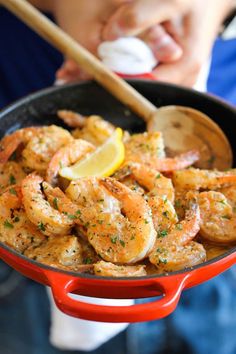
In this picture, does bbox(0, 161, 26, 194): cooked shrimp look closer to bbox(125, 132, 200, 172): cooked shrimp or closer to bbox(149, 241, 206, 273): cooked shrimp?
bbox(125, 132, 200, 172): cooked shrimp

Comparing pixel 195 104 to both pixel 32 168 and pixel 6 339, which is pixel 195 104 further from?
pixel 6 339

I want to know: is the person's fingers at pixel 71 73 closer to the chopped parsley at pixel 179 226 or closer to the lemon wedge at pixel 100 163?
the lemon wedge at pixel 100 163

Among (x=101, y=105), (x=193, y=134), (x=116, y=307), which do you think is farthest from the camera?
(x=101, y=105)

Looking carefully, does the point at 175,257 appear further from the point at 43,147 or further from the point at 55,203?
the point at 43,147

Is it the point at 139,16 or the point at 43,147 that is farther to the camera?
the point at 139,16

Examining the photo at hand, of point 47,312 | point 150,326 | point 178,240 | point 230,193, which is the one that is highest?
point 178,240

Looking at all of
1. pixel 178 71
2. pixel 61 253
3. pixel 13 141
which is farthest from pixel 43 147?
pixel 178 71
